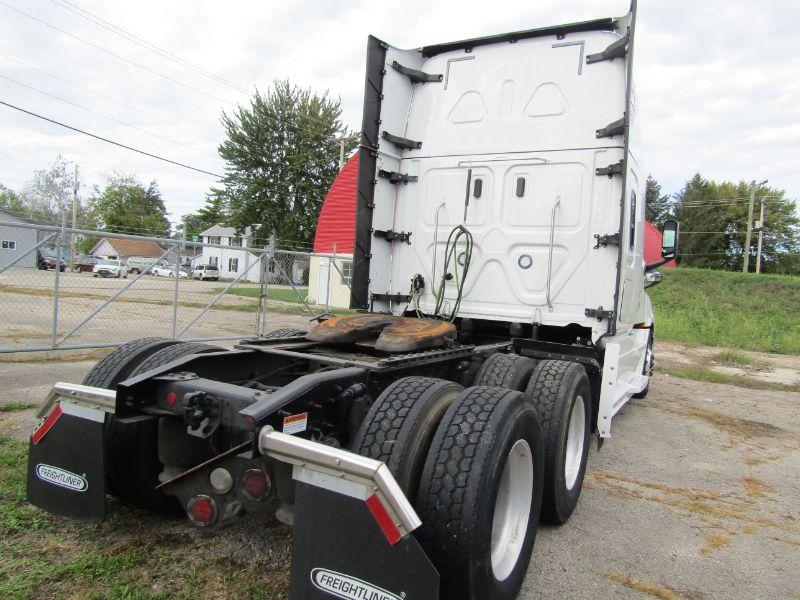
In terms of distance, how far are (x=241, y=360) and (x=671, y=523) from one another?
10.0 feet

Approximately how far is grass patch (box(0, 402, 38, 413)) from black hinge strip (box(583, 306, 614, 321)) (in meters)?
5.13

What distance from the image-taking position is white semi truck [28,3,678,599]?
6.71ft

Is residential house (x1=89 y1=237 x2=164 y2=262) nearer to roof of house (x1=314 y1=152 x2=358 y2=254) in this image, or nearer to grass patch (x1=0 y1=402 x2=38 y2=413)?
grass patch (x1=0 y1=402 x2=38 y2=413)

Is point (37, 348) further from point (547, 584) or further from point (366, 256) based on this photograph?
point (547, 584)

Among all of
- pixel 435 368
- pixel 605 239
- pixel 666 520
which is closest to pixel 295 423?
pixel 435 368

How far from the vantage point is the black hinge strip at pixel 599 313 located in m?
4.52

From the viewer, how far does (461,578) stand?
2041 millimetres

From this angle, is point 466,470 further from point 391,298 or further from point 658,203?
point 658,203

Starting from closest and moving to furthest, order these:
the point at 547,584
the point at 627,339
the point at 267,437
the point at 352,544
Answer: the point at 352,544 < the point at 267,437 < the point at 547,584 < the point at 627,339

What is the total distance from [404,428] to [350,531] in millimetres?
557

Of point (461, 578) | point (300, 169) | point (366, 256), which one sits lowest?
point (461, 578)

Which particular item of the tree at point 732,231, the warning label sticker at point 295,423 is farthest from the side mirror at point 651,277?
the tree at point 732,231

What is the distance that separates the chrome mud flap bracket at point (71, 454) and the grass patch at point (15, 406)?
2732 millimetres

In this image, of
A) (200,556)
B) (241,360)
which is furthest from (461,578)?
(241,360)
